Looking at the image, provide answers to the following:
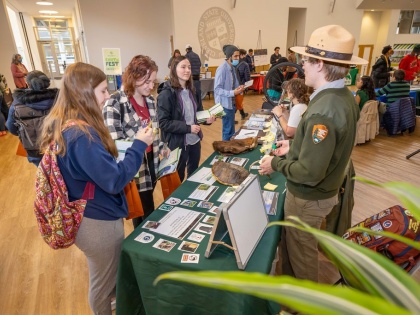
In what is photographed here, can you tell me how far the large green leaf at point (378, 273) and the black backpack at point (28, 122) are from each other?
272 cm

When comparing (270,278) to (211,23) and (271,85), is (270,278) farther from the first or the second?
(211,23)

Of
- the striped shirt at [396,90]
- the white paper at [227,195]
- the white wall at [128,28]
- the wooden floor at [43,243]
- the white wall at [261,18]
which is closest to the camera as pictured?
the white paper at [227,195]

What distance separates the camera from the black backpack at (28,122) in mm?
2479

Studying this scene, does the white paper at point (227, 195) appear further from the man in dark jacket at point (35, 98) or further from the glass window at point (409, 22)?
the glass window at point (409, 22)

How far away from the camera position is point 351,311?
26 centimetres

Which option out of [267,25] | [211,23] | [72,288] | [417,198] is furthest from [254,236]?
[267,25]

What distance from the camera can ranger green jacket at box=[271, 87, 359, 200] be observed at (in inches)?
46.9

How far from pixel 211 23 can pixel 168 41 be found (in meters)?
2.44

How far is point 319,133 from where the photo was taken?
3.88ft

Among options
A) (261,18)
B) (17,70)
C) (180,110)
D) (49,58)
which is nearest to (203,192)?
(180,110)

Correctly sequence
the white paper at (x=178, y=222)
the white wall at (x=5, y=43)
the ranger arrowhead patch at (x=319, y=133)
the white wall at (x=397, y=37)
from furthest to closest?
the white wall at (x=397, y=37)
the white wall at (x=5, y=43)
the white paper at (x=178, y=222)
the ranger arrowhead patch at (x=319, y=133)

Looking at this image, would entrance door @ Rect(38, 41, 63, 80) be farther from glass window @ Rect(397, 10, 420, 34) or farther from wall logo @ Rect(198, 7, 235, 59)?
glass window @ Rect(397, 10, 420, 34)

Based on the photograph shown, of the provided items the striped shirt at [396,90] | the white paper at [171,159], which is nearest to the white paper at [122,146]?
the white paper at [171,159]

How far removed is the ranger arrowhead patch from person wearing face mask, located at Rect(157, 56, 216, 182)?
1.28 meters
